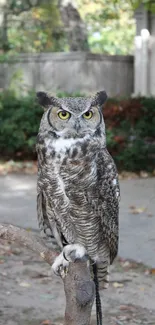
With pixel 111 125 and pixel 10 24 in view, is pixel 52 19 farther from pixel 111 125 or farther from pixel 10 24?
pixel 111 125

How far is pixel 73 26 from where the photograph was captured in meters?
17.4

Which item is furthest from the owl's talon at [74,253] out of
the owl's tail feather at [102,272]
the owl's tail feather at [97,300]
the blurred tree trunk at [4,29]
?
the blurred tree trunk at [4,29]

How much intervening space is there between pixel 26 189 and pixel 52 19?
987cm

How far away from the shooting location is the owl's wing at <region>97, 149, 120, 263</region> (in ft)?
11.1

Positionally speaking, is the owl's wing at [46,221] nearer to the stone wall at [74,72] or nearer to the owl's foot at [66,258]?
the owl's foot at [66,258]

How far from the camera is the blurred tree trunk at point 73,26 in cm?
1718

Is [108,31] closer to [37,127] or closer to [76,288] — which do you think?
[37,127]

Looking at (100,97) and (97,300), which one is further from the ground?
(100,97)

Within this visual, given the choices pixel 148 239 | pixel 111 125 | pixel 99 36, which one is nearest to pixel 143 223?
pixel 148 239

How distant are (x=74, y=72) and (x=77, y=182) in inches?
521

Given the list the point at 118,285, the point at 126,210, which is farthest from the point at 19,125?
the point at 118,285

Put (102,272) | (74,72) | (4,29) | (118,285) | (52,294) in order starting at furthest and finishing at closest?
(4,29), (74,72), (118,285), (52,294), (102,272)

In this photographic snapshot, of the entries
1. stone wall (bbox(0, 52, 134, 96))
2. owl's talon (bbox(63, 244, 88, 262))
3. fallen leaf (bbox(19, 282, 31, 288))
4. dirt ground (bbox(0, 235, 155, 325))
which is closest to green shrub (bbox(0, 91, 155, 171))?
stone wall (bbox(0, 52, 134, 96))

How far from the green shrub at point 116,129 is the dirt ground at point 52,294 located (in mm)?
4571
